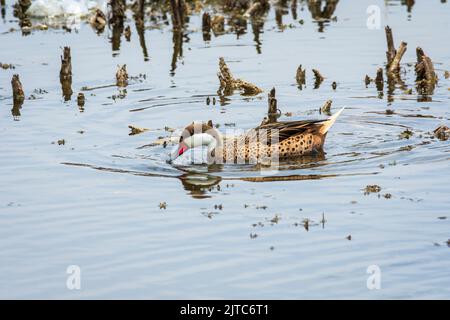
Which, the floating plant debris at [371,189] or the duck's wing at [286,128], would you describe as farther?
the duck's wing at [286,128]

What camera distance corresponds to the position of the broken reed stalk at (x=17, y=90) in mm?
18922

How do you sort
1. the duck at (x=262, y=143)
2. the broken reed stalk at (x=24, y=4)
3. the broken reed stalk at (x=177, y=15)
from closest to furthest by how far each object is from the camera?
the duck at (x=262, y=143), the broken reed stalk at (x=177, y=15), the broken reed stalk at (x=24, y=4)

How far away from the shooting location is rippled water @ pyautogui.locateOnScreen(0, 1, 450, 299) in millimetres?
10172

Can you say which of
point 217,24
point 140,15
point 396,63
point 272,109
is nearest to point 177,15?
point 217,24

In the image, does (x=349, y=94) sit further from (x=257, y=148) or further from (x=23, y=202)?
(x=23, y=202)

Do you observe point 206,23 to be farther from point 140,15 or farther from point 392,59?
point 392,59

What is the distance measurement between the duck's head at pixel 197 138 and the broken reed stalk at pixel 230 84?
369cm

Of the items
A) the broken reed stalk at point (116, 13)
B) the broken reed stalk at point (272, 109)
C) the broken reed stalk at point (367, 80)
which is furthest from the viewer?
the broken reed stalk at point (116, 13)

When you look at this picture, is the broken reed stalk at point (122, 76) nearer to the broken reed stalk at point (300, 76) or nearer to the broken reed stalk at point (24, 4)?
the broken reed stalk at point (300, 76)

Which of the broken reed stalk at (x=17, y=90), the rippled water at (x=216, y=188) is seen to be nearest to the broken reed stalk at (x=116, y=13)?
the rippled water at (x=216, y=188)

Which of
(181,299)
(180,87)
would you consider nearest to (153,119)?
(180,87)

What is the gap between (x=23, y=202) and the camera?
1293 centimetres
